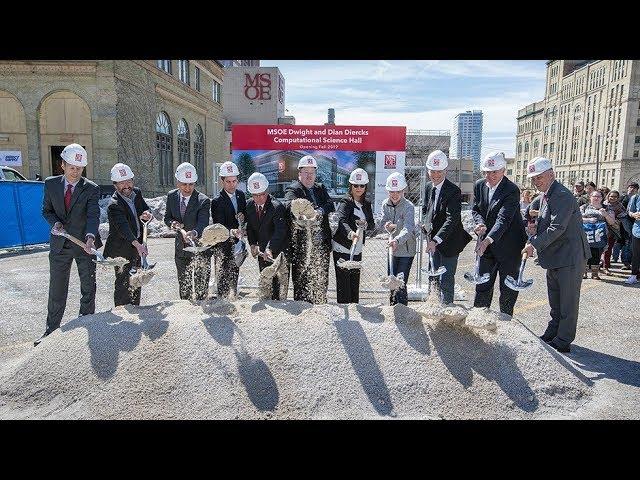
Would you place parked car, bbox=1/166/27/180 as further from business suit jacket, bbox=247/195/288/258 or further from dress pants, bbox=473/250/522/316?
dress pants, bbox=473/250/522/316

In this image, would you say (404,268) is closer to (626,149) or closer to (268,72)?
(268,72)

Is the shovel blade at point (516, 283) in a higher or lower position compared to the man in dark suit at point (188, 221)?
lower

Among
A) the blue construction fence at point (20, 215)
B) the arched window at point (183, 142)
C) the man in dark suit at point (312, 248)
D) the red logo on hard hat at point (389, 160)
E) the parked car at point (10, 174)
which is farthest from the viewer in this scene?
the arched window at point (183, 142)

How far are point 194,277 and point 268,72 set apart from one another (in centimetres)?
1074

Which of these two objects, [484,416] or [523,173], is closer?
[484,416]

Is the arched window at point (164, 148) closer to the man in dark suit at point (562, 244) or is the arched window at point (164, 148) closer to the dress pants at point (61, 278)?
the dress pants at point (61, 278)

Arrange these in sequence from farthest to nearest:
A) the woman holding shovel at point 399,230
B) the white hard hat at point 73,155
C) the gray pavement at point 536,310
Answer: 1. the woman holding shovel at point 399,230
2. the white hard hat at point 73,155
3. the gray pavement at point 536,310

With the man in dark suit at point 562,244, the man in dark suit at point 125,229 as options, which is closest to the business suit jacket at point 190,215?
the man in dark suit at point 125,229

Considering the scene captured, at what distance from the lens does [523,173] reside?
79062mm

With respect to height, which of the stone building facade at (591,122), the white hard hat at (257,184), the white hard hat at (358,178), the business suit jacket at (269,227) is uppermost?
the stone building facade at (591,122)

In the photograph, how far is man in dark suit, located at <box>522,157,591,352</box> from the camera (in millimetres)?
4414

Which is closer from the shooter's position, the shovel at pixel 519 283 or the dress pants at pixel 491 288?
the shovel at pixel 519 283

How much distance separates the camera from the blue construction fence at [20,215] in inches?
415

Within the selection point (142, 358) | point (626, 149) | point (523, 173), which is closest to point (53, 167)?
point (142, 358)
